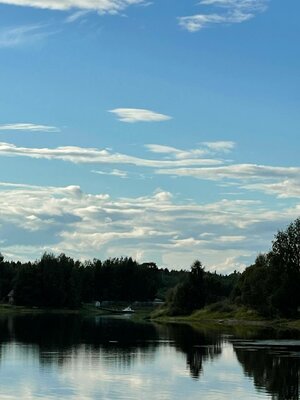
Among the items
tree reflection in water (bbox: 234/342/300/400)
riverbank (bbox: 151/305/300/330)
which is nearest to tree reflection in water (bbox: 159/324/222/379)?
tree reflection in water (bbox: 234/342/300/400)

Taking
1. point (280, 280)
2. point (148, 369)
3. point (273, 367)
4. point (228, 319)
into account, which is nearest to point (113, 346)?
point (148, 369)

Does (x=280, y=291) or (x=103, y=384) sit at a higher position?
(x=280, y=291)

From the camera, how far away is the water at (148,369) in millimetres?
48750

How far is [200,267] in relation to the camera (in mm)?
165250

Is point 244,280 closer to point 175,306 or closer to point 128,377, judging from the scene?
point 175,306

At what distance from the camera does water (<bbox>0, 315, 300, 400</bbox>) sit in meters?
48.8

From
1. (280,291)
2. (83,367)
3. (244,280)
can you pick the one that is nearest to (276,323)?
(280,291)

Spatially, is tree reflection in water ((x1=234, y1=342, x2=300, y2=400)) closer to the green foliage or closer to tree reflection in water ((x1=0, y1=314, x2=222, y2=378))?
tree reflection in water ((x1=0, y1=314, x2=222, y2=378))

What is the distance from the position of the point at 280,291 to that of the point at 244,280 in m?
25.8

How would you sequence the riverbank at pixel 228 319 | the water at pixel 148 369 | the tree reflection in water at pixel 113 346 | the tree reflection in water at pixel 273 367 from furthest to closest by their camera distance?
the riverbank at pixel 228 319 → the tree reflection in water at pixel 113 346 → the tree reflection in water at pixel 273 367 → the water at pixel 148 369

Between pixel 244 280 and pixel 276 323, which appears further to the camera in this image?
pixel 244 280

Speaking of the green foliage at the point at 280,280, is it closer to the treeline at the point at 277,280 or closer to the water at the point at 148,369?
the treeline at the point at 277,280

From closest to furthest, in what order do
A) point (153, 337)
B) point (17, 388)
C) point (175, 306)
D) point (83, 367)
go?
point (17, 388)
point (83, 367)
point (153, 337)
point (175, 306)

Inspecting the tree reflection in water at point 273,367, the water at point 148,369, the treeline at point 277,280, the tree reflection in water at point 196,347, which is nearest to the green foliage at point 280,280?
the treeline at point 277,280
